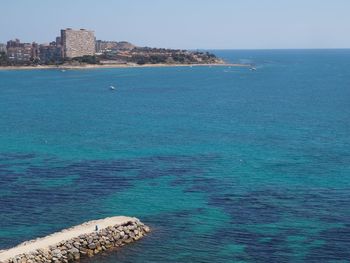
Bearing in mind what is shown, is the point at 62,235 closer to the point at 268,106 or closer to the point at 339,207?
the point at 339,207

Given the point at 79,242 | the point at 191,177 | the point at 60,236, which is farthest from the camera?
the point at 191,177

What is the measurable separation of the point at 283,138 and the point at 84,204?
3493 cm

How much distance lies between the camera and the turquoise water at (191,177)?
37.7m

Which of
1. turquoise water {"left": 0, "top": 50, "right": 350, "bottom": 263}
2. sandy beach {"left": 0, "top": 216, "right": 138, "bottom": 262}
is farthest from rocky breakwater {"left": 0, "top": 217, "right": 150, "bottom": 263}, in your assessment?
turquoise water {"left": 0, "top": 50, "right": 350, "bottom": 263}

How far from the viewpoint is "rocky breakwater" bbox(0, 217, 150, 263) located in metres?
33.4

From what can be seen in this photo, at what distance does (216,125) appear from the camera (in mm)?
85438

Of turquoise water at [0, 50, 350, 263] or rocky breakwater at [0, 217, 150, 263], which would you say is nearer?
rocky breakwater at [0, 217, 150, 263]

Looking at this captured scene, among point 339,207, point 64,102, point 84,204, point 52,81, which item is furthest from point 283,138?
point 52,81

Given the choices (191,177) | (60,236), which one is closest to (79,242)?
(60,236)

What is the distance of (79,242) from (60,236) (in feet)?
4.40

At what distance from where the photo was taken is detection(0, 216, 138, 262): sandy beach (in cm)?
3347

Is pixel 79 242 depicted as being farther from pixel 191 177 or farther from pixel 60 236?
pixel 191 177

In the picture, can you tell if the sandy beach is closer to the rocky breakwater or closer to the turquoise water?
the rocky breakwater

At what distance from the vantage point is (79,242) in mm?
35531
